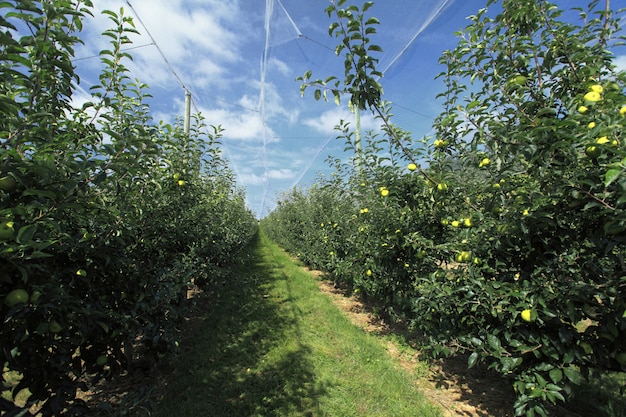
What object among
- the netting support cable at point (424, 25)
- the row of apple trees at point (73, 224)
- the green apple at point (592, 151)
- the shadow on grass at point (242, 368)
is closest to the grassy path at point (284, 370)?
the shadow on grass at point (242, 368)

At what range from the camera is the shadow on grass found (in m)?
2.59

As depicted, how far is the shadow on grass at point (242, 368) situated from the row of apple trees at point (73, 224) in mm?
522

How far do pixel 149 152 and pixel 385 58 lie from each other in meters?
8.35

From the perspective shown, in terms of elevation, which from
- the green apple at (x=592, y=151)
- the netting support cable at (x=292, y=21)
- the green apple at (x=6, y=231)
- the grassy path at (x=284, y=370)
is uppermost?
the netting support cable at (x=292, y=21)

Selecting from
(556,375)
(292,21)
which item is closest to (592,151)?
(556,375)

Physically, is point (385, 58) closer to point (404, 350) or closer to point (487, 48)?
point (487, 48)

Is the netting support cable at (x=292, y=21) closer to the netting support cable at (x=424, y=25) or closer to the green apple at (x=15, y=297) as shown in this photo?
the netting support cable at (x=424, y=25)

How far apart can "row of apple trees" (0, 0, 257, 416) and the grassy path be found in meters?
0.62

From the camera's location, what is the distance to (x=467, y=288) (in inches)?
85.3

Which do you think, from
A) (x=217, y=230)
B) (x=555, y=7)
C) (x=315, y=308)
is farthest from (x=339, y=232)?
(x=555, y=7)

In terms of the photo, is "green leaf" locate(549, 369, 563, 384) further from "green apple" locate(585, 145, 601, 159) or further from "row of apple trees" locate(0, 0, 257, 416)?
"row of apple trees" locate(0, 0, 257, 416)

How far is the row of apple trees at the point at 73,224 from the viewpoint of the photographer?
3.79ft

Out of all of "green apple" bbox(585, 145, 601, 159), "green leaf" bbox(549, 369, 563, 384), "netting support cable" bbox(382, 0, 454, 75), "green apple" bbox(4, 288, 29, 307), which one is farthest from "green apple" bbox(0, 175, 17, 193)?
"netting support cable" bbox(382, 0, 454, 75)

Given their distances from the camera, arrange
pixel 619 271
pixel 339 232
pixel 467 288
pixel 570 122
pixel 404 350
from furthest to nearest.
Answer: pixel 339 232 → pixel 404 350 → pixel 467 288 → pixel 619 271 → pixel 570 122
